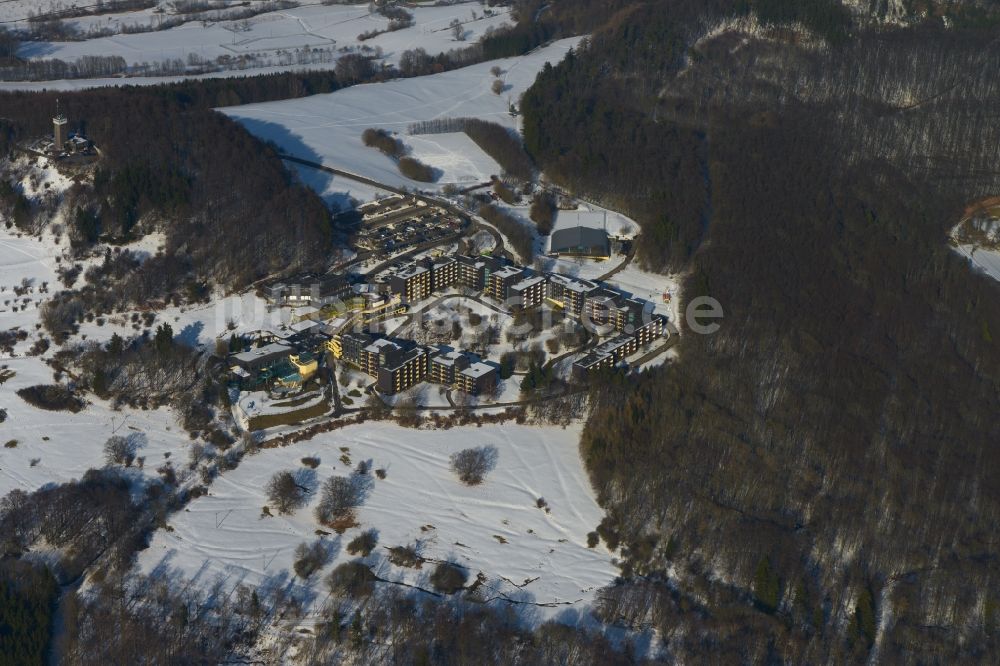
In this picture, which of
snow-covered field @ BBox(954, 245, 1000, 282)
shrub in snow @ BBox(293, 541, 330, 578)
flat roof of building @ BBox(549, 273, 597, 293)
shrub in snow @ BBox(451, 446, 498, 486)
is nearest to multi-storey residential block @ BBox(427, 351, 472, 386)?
shrub in snow @ BBox(451, 446, 498, 486)

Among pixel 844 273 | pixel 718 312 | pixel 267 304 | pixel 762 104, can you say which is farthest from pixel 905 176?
pixel 267 304

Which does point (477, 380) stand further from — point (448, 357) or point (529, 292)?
point (529, 292)

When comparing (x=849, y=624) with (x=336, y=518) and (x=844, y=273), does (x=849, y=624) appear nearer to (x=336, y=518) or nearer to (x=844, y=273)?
(x=336, y=518)

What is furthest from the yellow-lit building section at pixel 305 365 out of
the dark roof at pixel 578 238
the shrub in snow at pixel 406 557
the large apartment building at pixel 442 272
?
the dark roof at pixel 578 238

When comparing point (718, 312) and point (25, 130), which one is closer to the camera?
point (718, 312)

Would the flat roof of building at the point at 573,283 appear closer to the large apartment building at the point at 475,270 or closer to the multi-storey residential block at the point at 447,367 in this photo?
the large apartment building at the point at 475,270

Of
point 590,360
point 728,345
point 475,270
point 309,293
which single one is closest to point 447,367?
point 590,360
